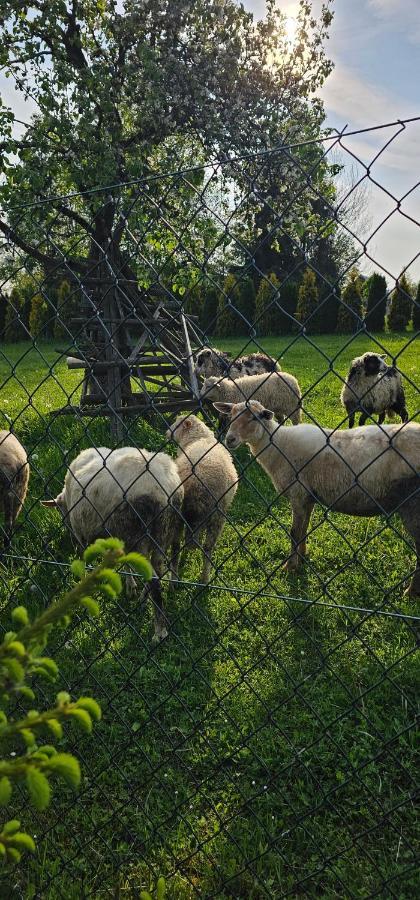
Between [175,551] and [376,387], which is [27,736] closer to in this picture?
[175,551]

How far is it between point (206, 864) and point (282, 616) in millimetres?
2123

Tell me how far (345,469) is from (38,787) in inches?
175

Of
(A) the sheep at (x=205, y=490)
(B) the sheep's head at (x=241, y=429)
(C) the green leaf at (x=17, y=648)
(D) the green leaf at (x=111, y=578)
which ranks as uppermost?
(D) the green leaf at (x=111, y=578)

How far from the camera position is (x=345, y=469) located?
16.7ft

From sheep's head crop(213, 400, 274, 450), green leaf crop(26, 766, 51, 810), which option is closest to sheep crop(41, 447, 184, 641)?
sheep's head crop(213, 400, 274, 450)

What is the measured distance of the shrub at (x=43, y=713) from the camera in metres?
0.88

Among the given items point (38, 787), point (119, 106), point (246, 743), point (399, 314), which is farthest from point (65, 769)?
point (399, 314)

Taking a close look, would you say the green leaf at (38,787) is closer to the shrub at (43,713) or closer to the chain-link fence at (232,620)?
the shrub at (43,713)

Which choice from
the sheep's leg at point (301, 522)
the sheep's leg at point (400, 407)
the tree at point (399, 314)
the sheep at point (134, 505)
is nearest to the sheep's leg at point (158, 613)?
the sheep at point (134, 505)

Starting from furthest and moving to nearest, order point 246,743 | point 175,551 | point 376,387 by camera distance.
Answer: point 376,387 < point 175,551 < point 246,743

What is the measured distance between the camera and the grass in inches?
99.1

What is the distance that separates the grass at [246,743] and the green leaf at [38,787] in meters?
1.28

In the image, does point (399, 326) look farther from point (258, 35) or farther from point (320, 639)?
point (320, 639)

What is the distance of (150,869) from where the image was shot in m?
2.52
